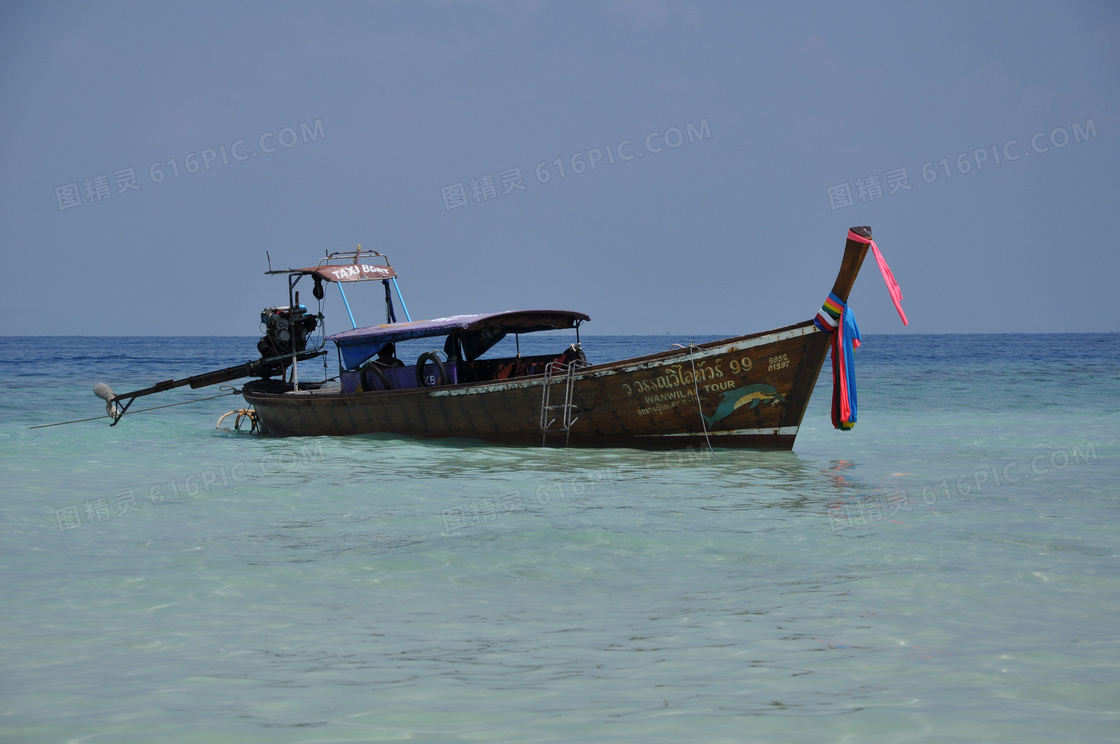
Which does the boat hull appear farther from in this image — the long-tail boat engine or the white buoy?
the white buoy

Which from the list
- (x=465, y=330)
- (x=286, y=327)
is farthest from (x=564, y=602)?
(x=286, y=327)

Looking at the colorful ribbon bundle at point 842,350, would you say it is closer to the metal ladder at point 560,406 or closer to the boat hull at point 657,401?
the boat hull at point 657,401

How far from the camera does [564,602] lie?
535cm

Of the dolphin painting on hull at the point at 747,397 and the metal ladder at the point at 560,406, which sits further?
the metal ladder at the point at 560,406

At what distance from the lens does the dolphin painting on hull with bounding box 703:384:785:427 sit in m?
11.5

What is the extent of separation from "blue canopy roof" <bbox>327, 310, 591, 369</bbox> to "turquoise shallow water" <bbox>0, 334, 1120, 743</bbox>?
212cm

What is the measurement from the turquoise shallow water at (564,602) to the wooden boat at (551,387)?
2.03 feet

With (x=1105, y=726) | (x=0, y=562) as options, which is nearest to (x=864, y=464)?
(x=1105, y=726)

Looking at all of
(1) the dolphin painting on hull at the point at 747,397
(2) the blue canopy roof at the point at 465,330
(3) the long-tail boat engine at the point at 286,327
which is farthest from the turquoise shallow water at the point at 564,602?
(3) the long-tail boat engine at the point at 286,327

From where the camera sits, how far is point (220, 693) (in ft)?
12.5

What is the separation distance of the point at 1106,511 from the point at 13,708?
27.7 ft

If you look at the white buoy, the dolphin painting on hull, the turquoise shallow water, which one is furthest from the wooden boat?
the white buoy

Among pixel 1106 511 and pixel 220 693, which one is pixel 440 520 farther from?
pixel 1106 511

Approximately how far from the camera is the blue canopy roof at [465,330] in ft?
42.0
